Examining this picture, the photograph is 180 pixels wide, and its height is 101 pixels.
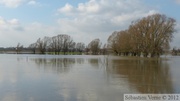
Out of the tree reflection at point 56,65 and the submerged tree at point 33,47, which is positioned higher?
the submerged tree at point 33,47

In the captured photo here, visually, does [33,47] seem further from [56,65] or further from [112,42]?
[56,65]

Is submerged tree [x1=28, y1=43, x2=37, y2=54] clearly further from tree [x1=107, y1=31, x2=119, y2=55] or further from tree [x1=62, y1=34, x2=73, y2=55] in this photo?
tree [x1=107, y1=31, x2=119, y2=55]

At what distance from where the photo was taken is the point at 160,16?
68.9 meters

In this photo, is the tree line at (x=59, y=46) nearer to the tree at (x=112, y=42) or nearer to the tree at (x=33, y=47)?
the tree at (x=33, y=47)

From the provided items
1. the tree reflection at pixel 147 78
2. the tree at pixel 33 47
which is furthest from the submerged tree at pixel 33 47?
the tree reflection at pixel 147 78

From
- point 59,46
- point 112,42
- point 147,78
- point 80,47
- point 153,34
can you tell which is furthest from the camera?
point 80,47

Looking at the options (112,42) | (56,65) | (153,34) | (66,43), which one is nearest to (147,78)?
(56,65)

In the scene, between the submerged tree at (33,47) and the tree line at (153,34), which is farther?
the submerged tree at (33,47)

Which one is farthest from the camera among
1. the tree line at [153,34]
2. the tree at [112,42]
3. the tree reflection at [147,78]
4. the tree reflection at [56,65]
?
the tree at [112,42]

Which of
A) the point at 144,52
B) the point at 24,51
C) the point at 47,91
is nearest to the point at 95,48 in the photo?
the point at 24,51

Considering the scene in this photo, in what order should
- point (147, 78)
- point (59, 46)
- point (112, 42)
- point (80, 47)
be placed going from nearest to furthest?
point (147, 78) → point (112, 42) → point (59, 46) → point (80, 47)

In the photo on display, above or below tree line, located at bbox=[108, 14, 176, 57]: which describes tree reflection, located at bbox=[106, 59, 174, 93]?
below

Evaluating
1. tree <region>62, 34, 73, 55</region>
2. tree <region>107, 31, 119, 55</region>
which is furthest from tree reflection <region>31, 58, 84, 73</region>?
tree <region>62, 34, 73, 55</region>

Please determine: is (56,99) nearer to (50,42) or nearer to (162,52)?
(162,52)
